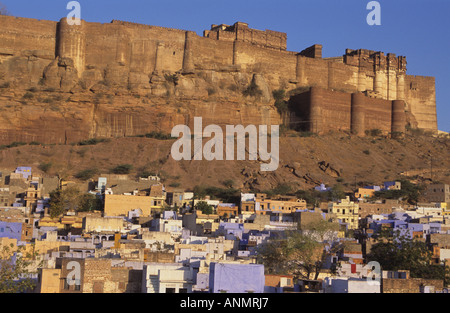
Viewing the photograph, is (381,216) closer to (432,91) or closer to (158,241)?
(158,241)

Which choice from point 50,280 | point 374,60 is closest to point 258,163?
point 374,60

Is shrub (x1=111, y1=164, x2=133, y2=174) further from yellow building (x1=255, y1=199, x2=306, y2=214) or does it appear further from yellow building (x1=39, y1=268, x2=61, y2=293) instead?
yellow building (x1=39, y1=268, x2=61, y2=293)

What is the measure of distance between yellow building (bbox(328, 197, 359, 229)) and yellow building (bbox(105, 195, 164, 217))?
742 cm

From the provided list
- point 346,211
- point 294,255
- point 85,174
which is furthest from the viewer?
point 85,174

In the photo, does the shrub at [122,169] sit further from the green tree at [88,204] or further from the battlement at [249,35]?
the battlement at [249,35]

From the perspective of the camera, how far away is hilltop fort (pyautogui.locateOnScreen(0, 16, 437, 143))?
46.5 metres

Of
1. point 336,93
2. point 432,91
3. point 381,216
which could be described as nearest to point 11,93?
point 336,93

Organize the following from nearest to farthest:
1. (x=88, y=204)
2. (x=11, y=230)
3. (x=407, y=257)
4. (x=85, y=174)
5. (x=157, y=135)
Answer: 1. (x=407, y=257)
2. (x=11, y=230)
3. (x=88, y=204)
4. (x=85, y=174)
5. (x=157, y=135)

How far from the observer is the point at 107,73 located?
47812 mm

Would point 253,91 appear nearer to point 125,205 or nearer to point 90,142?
point 90,142

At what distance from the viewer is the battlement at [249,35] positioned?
54.2 meters

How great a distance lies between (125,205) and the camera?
32.9 meters

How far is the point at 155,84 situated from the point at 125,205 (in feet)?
56.7

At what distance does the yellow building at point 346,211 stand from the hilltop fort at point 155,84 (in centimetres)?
1646
